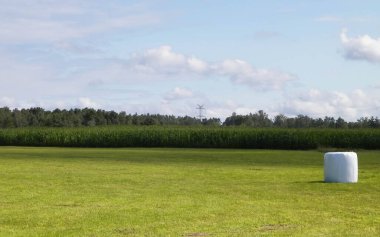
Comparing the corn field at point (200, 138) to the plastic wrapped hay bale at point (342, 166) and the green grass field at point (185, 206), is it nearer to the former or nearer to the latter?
the green grass field at point (185, 206)

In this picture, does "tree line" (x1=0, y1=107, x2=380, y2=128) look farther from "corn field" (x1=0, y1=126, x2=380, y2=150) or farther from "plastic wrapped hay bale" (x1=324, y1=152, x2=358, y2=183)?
"plastic wrapped hay bale" (x1=324, y1=152, x2=358, y2=183)

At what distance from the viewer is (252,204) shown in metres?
16.7

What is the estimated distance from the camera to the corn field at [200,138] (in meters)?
69.6

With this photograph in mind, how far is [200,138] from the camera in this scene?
7562cm

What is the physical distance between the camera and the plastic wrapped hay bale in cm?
2211

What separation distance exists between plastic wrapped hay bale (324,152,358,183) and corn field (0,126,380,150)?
157 feet

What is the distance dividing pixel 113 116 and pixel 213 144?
98315 millimetres

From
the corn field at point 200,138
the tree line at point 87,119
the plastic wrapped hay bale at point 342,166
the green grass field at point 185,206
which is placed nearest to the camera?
the green grass field at point 185,206

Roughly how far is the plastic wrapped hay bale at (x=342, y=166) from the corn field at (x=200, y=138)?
47.8 metres

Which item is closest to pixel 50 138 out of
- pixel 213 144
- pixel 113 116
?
pixel 213 144

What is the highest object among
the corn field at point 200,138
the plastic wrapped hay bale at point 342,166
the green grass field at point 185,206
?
the corn field at point 200,138

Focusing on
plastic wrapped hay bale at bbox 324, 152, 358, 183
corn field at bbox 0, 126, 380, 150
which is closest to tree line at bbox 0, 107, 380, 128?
corn field at bbox 0, 126, 380, 150

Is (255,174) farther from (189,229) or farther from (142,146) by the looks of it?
(142,146)

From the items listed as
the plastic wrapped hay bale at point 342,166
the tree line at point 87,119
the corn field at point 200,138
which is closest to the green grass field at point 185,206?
the plastic wrapped hay bale at point 342,166
